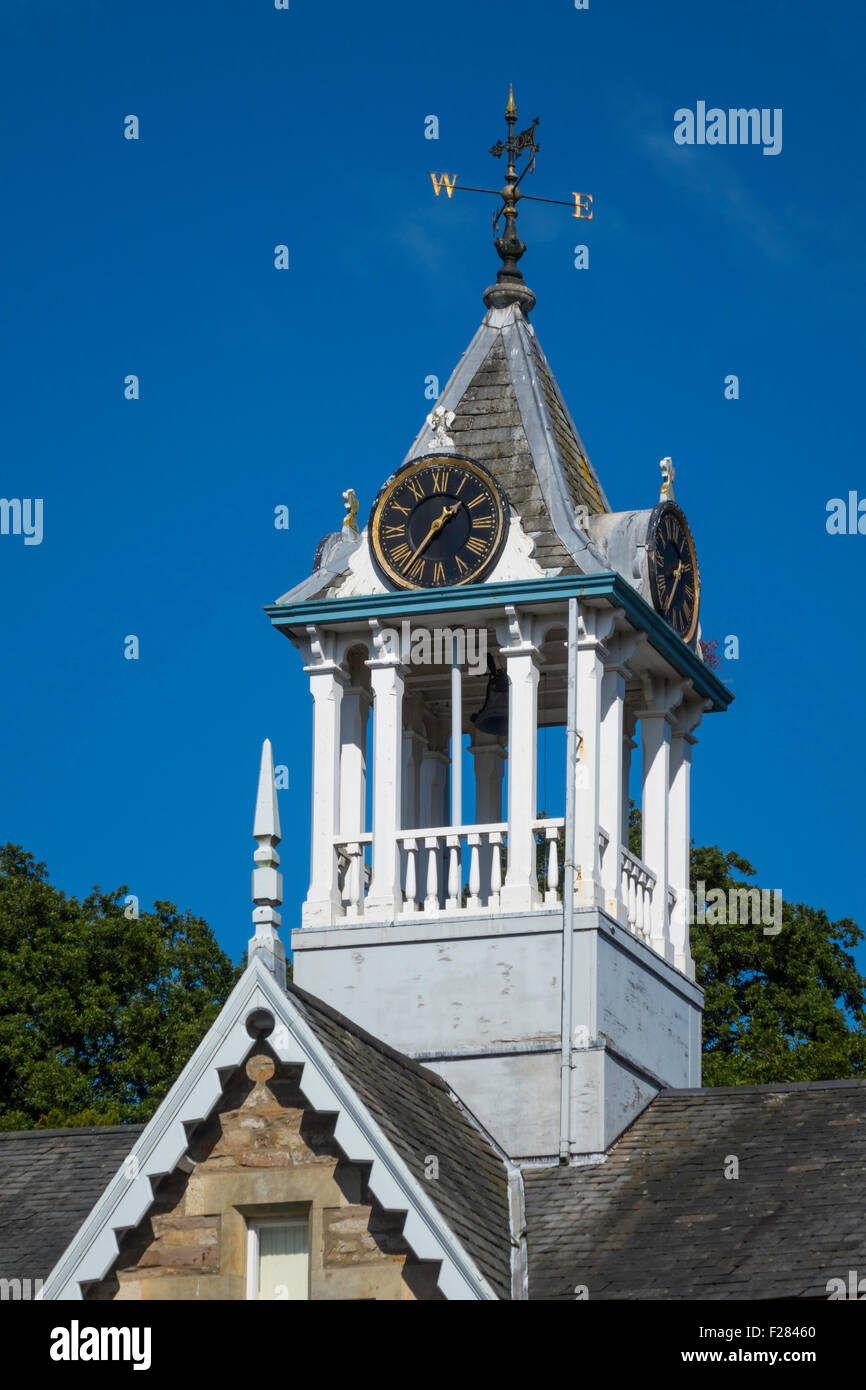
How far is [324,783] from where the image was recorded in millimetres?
34281

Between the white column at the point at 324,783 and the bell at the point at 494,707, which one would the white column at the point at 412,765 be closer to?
the bell at the point at 494,707

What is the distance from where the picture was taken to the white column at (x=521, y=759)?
3294cm

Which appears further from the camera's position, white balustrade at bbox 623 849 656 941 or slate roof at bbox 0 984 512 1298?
white balustrade at bbox 623 849 656 941

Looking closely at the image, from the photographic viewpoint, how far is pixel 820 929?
64375 mm

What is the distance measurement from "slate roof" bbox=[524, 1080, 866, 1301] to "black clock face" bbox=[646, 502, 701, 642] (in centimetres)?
559

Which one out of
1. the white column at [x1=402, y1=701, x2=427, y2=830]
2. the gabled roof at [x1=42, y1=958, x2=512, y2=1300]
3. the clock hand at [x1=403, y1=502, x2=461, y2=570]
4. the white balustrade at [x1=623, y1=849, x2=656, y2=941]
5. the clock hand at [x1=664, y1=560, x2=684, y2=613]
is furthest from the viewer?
the white column at [x1=402, y1=701, x2=427, y2=830]

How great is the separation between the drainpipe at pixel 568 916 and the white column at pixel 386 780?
1.93 meters

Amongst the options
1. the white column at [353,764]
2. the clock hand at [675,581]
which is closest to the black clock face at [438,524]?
the white column at [353,764]

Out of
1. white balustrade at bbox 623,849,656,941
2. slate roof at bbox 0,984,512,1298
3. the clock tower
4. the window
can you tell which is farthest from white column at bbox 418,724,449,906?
the window

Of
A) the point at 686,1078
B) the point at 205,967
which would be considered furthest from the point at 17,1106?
the point at 686,1078

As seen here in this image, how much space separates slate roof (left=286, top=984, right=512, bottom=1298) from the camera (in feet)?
90.6

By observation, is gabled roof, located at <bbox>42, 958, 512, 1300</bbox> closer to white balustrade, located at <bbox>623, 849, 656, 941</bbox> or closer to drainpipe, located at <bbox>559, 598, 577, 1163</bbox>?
drainpipe, located at <bbox>559, 598, 577, 1163</bbox>
